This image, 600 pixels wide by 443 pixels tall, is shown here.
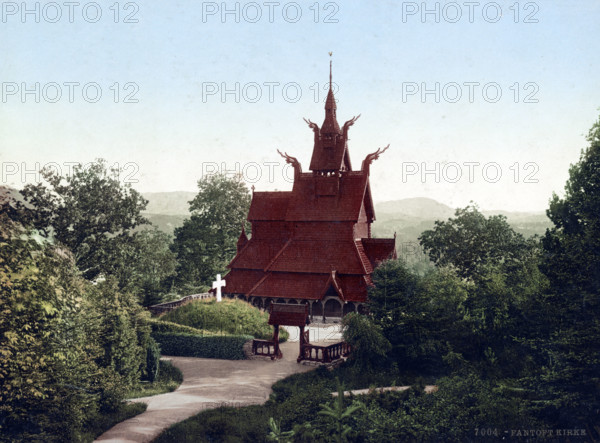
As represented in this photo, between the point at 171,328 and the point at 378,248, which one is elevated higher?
the point at 378,248

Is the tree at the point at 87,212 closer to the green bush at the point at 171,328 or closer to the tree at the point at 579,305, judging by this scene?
the green bush at the point at 171,328

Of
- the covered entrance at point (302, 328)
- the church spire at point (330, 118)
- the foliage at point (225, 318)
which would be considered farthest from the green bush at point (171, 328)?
the church spire at point (330, 118)

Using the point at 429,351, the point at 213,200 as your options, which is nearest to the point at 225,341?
the point at 429,351

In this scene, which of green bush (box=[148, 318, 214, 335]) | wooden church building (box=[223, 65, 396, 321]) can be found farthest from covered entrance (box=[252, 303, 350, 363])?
wooden church building (box=[223, 65, 396, 321])

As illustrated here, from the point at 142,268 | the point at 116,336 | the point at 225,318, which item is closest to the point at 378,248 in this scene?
the point at 225,318

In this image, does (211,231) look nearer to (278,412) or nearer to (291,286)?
(291,286)

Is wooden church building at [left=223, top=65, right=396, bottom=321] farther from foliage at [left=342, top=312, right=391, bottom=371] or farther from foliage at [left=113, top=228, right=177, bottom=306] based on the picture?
foliage at [left=342, top=312, right=391, bottom=371]
